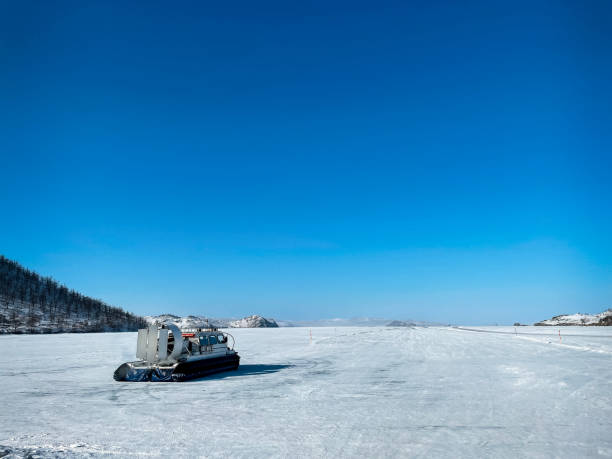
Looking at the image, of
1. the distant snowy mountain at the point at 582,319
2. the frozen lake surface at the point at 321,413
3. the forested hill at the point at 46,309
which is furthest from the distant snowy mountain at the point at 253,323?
the frozen lake surface at the point at 321,413

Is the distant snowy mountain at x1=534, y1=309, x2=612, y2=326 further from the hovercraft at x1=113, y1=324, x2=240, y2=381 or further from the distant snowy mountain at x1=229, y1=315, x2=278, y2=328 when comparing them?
the hovercraft at x1=113, y1=324, x2=240, y2=381

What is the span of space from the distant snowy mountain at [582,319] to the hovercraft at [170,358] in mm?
78481

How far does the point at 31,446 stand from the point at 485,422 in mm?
8564

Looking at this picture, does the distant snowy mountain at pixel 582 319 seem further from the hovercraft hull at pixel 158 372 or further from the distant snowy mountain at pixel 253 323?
the hovercraft hull at pixel 158 372

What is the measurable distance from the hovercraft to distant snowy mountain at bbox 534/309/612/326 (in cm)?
7848

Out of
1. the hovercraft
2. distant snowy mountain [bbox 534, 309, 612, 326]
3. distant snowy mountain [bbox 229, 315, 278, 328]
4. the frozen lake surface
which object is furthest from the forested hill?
distant snowy mountain [bbox 534, 309, 612, 326]

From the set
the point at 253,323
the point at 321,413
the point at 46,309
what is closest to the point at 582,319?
the point at 253,323

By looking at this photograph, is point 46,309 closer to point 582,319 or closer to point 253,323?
point 253,323

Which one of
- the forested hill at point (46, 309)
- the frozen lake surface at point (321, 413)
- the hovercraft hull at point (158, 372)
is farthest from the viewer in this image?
the forested hill at point (46, 309)

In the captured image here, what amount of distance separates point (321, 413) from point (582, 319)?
88.1 meters

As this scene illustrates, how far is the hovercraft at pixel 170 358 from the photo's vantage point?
54.5 feet

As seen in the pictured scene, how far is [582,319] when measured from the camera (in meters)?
83.4

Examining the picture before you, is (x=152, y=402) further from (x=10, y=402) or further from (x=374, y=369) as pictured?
(x=374, y=369)

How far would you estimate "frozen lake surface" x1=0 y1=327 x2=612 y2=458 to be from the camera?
8.02m
